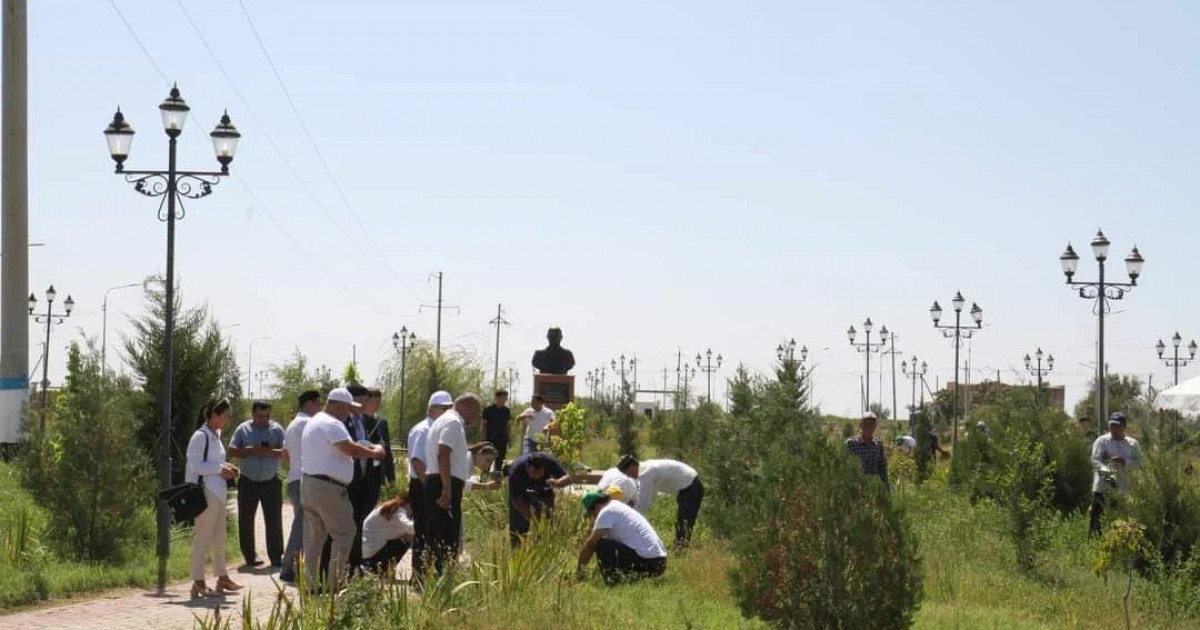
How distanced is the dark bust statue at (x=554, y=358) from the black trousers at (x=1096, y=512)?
14855 mm

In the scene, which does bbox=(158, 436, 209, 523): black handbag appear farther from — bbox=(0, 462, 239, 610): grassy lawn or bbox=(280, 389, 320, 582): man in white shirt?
bbox=(0, 462, 239, 610): grassy lawn

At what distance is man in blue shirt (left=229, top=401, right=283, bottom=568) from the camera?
14320mm

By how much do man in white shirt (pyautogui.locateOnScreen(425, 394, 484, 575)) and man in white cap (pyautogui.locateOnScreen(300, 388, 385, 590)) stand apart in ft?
1.89

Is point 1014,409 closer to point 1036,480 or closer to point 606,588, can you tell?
point 1036,480

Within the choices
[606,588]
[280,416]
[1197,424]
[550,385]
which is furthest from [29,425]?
[1197,424]

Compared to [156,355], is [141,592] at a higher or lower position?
lower

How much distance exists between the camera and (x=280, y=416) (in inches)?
1422

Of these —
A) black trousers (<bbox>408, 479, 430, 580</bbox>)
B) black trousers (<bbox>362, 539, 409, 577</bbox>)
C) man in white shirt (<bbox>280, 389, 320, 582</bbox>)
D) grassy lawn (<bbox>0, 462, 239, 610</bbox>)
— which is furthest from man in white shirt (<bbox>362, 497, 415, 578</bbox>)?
grassy lawn (<bbox>0, 462, 239, 610</bbox>)

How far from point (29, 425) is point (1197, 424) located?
38735mm

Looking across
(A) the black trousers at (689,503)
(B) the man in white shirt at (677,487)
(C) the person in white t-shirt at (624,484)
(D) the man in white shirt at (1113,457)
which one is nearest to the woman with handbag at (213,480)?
(C) the person in white t-shirt at (624,484)

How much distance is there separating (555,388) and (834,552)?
2218 cm

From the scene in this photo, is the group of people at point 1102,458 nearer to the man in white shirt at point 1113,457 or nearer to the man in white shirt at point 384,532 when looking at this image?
the man in white shirt at point 1113,457

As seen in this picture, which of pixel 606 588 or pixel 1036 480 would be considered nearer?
pixel 606 588

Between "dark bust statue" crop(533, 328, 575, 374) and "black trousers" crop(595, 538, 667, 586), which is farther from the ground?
"dark bust statue" crop(533, 328, 575, 374)
